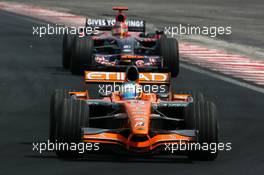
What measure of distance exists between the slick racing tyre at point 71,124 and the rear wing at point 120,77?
2.70 meters

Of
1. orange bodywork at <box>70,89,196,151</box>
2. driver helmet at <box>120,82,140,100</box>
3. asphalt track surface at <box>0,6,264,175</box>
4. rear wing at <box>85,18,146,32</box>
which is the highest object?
rear wing at <box>85,18,146,32</box>

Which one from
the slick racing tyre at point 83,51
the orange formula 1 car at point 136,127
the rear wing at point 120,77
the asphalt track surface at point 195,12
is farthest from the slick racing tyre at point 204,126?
the asphalt track surface at point 195,12

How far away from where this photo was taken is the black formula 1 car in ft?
92.2

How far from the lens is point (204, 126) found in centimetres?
1712

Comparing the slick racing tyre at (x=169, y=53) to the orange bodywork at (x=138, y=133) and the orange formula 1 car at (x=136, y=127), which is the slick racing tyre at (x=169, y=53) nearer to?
the orange formula 1 car at (x=136, y=127)

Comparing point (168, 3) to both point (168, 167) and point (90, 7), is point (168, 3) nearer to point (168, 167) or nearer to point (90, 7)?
point (90, 7)

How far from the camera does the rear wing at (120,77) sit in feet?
65.2

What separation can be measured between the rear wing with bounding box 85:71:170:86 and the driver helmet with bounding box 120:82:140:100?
0.97m

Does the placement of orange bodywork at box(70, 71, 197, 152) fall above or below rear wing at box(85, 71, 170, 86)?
below

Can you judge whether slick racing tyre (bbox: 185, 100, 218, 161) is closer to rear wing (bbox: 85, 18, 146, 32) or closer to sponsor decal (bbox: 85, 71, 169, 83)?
sponsor decal (bbox: 85, 71, 169, 83)

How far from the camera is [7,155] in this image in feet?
57.2

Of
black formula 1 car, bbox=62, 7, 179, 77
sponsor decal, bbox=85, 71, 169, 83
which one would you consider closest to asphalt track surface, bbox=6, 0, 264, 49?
black formula 1 car, bbox=62, 7, 179, 77

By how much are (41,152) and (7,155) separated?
586 millimetres

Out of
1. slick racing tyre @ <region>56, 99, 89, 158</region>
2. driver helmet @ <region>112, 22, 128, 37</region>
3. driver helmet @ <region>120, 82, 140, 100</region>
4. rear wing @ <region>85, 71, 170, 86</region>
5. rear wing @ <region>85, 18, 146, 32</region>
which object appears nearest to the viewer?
slick racing tyre @ <region>56, 99, 89, 158</region>
